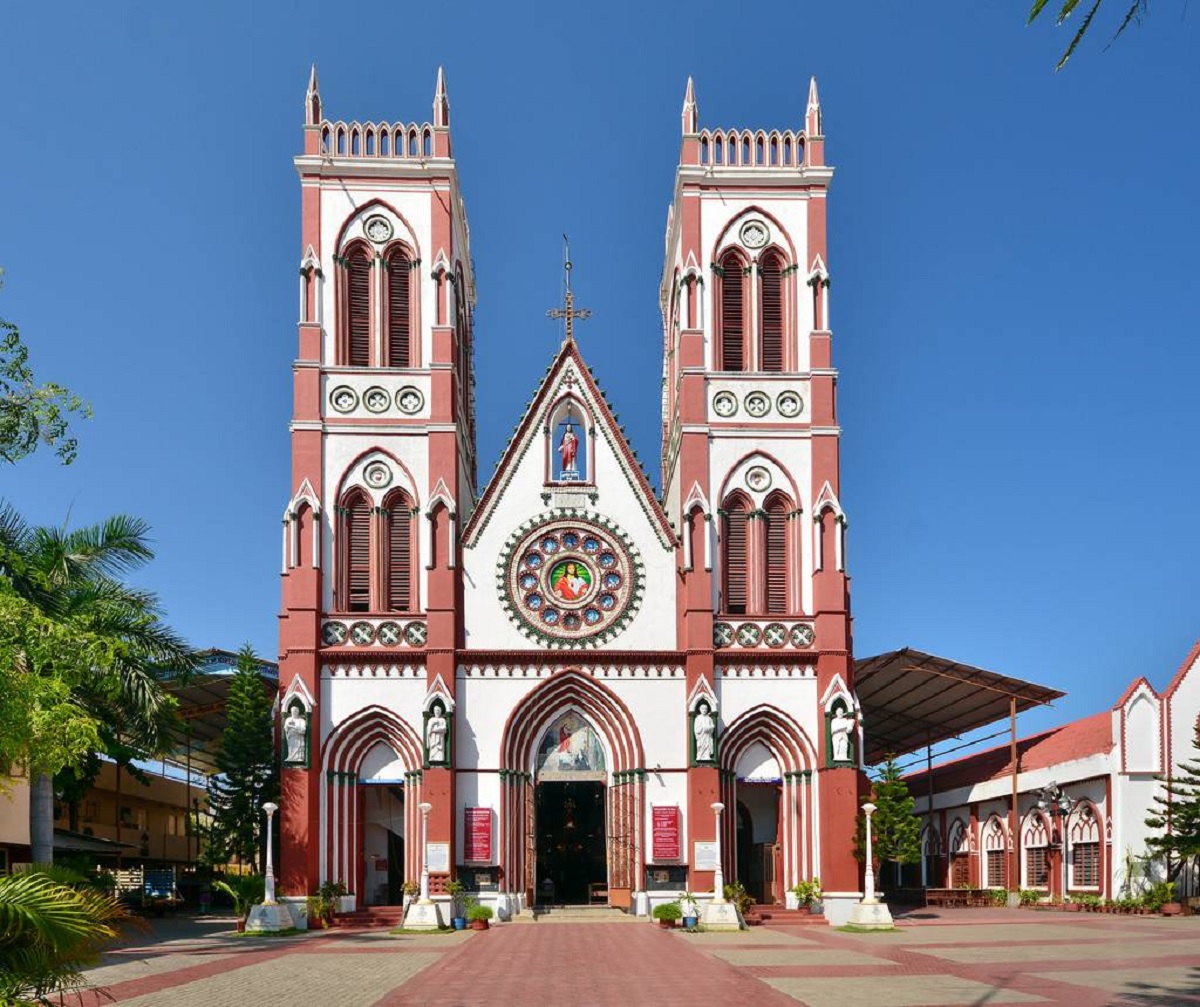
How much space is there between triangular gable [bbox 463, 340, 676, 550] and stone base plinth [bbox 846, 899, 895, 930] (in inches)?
469

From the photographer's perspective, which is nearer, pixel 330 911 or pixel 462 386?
pixel 330 911

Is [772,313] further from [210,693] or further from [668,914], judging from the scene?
[210,693]

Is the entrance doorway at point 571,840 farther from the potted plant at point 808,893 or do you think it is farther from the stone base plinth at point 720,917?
the stone base plinth at point 720,917

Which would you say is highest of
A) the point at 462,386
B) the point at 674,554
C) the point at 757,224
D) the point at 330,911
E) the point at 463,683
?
the point at 757,224

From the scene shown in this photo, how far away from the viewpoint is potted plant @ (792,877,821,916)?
131ft

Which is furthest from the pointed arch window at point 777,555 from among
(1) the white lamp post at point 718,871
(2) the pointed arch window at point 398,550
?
(2) the pointed arch window at point 398,550

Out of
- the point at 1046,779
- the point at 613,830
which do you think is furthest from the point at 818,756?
the point at 1046,779

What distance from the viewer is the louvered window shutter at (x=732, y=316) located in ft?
145

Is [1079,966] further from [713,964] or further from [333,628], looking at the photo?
[333,628]

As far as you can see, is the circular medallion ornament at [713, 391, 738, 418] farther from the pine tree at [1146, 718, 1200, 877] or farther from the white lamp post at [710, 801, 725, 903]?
the pine tree at [1146, 718, 1200, 877]

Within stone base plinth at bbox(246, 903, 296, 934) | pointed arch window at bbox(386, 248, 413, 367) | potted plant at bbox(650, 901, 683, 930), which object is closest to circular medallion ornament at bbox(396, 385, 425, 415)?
pointed arch window at bbox(386, 248, 413, 367)

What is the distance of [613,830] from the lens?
41.2m

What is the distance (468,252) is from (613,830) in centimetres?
2205

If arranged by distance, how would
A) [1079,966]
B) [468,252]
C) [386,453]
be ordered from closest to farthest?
[1079,966] → [386,453] → [468,252]
